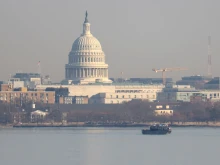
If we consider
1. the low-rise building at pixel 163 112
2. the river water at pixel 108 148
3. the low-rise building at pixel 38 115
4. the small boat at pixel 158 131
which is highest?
the low-rise building at pixel 163 112

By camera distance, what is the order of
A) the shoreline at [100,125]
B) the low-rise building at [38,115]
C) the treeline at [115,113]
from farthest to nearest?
the low-rise building at [38,115] → the treeline at [115,113] → the shoreline at [100,125]

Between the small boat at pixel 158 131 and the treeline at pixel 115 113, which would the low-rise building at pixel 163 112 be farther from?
the small boat at pixel 158 131

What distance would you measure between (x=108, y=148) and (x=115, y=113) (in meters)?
68.2

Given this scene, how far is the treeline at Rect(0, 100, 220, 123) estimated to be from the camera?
181 m

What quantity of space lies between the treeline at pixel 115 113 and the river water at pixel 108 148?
104 feet

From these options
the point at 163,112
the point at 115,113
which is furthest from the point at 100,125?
the point at 163,112

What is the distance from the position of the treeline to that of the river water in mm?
31689

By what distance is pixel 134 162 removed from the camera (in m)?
105

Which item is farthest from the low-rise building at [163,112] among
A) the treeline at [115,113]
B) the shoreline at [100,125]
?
the shoreline at [100,125]

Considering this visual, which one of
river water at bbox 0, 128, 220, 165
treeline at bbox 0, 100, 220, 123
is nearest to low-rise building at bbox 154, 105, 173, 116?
treeline at bbox 0, 100, 220, 123

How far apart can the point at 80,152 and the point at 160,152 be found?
5177mm

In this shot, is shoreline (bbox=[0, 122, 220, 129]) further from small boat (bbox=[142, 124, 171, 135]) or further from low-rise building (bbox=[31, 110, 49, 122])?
small boat (bbox=[142, 124, 171, 135])

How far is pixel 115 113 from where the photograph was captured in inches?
7338

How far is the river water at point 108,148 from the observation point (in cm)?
10612
